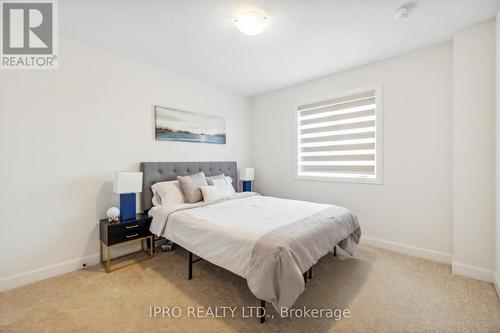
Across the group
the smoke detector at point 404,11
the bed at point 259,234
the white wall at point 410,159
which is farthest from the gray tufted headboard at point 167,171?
the smoke detector at point 404,11

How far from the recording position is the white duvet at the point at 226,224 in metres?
1.72

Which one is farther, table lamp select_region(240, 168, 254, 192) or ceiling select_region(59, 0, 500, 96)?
table lamp select_region(240, 168, 254, 192)

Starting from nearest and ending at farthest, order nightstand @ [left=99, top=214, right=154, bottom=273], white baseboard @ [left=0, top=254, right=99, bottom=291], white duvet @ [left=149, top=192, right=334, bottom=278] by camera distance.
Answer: white duvet @ [left=149, top=192, right=334, bottom=278]
white baseboard @ [left=0, top=254, right=99, bottom=291]
nightstand @ [left=99, top=214, right=154, bottom=273]

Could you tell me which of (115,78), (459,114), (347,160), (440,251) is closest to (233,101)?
(115,78)

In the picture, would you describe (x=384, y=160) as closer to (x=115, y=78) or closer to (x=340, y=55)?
(x=340, y=55)

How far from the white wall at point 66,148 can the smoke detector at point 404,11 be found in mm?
2959

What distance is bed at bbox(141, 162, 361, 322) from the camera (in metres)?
1.49

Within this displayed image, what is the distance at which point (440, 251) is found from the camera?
2.56 metres

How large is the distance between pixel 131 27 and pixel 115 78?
2.56ft

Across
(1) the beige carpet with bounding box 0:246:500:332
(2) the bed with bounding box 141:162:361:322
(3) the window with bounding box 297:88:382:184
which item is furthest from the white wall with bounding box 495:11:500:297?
(2) the bed with bounding box 141:162:361:322

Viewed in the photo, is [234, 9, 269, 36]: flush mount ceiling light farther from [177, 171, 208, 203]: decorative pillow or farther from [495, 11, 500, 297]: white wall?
[495, 11, 500, 297]: white wall

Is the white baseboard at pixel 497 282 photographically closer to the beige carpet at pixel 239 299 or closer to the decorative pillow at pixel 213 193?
the beige carpet at pixel 239 299

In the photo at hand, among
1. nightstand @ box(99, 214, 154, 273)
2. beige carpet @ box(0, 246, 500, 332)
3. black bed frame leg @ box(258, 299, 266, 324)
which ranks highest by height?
nightstand @ box(99, 214, 154, 273)

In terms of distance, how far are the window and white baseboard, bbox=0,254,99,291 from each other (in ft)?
10.7
